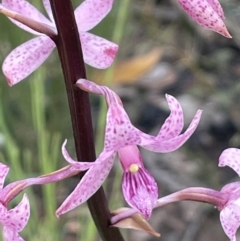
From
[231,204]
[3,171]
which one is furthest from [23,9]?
[231,204]

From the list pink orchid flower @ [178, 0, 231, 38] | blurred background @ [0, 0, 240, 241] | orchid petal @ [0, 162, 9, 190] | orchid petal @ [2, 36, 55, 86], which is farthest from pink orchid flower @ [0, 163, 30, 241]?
blurred background @ [0, 0, 240, 241]

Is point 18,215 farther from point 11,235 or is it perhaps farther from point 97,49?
point 97,49

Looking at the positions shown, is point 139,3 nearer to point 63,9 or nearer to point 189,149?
point 189,149

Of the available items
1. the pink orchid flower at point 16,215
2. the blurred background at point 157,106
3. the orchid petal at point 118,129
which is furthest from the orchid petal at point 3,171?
the blurred background at point 157,106

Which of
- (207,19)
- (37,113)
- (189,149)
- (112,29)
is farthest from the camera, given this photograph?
(189,149)

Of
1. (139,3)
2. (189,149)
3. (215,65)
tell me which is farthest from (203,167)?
(139,3)

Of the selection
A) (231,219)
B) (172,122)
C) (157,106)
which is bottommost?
(157,106)

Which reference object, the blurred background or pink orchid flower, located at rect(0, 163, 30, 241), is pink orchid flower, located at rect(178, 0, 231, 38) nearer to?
Result: pink orchid flower, located at rect(0, 163, 30, 241)
